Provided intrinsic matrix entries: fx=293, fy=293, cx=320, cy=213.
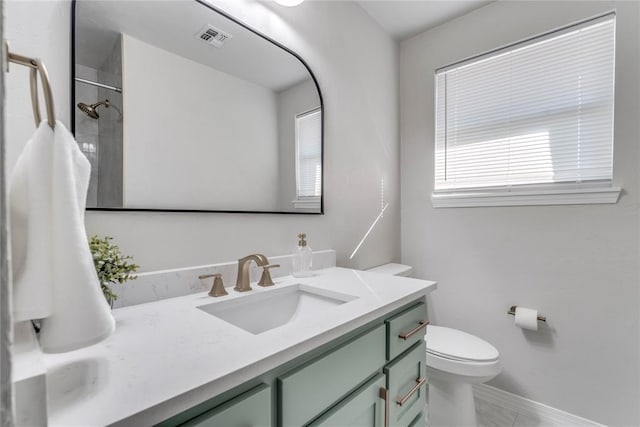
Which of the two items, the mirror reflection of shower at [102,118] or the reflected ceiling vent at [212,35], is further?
the reflected ceiling vent at [212,35]

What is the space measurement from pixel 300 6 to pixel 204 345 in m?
1.55

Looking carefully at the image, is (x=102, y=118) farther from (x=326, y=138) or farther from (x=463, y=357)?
(x=463, y=357)

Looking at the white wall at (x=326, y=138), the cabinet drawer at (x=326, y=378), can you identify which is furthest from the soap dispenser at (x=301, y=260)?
the cabinet drawer at (x=326, y=378)

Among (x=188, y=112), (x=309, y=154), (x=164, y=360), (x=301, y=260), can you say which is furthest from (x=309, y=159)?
(x=164, y=360)

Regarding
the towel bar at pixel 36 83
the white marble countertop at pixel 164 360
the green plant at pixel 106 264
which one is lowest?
the white marble countertop at pixel 164 360

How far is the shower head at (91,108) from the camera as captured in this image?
811 millimetres

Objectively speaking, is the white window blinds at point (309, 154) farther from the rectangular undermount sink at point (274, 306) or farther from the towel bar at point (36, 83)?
the towel bar at point (36, 83)

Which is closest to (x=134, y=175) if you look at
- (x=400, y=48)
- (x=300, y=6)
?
(x=300, y=6)

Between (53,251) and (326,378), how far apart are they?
591 millimetres

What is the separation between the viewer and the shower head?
2.66ft

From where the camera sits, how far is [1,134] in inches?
7.1

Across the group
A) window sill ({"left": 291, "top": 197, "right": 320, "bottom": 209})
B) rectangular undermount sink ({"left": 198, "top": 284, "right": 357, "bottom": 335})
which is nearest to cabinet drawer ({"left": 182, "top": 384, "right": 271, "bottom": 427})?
rectangular undermount sink ({"left": 198, "top": 284, "right": 357, "bottom": 335})

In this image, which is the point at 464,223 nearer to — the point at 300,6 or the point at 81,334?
the point at 300,6

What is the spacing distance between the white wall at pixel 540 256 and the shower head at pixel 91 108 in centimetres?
185
